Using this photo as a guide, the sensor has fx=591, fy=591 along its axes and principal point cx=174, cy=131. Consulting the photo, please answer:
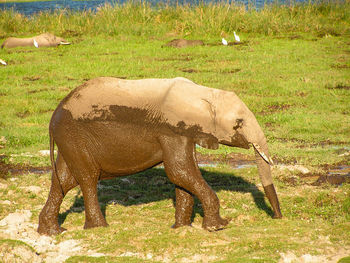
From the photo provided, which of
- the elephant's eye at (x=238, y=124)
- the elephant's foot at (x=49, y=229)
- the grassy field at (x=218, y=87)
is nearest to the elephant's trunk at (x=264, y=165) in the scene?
the elephant's eye at (x=238, y=124)

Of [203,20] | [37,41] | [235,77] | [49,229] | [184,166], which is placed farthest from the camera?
[203,20]

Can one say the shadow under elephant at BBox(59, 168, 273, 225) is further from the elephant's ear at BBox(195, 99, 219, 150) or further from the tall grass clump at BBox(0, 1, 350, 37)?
the tall grass clump at BBox(0, 1, 350, 37)

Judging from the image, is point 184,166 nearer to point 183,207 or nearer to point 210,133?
point 210,133

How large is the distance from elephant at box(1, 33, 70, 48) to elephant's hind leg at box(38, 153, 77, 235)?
42.0ft

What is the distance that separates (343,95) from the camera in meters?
12.9

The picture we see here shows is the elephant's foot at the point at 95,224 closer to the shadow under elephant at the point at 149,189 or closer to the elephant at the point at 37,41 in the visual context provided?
the shadow under elephant at the point at 149,189

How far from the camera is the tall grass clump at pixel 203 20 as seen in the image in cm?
1923

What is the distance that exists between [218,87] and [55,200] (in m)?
7.64

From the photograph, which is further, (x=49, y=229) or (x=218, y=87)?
(x=218, y=87)

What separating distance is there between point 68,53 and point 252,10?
6561mm

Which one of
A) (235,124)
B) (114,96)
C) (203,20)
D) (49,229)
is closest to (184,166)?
(235,124)

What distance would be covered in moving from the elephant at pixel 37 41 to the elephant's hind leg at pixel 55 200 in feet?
42.0

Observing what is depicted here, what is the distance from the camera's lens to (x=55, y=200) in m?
6.72

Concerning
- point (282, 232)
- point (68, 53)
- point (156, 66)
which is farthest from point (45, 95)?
point (282, 232)
